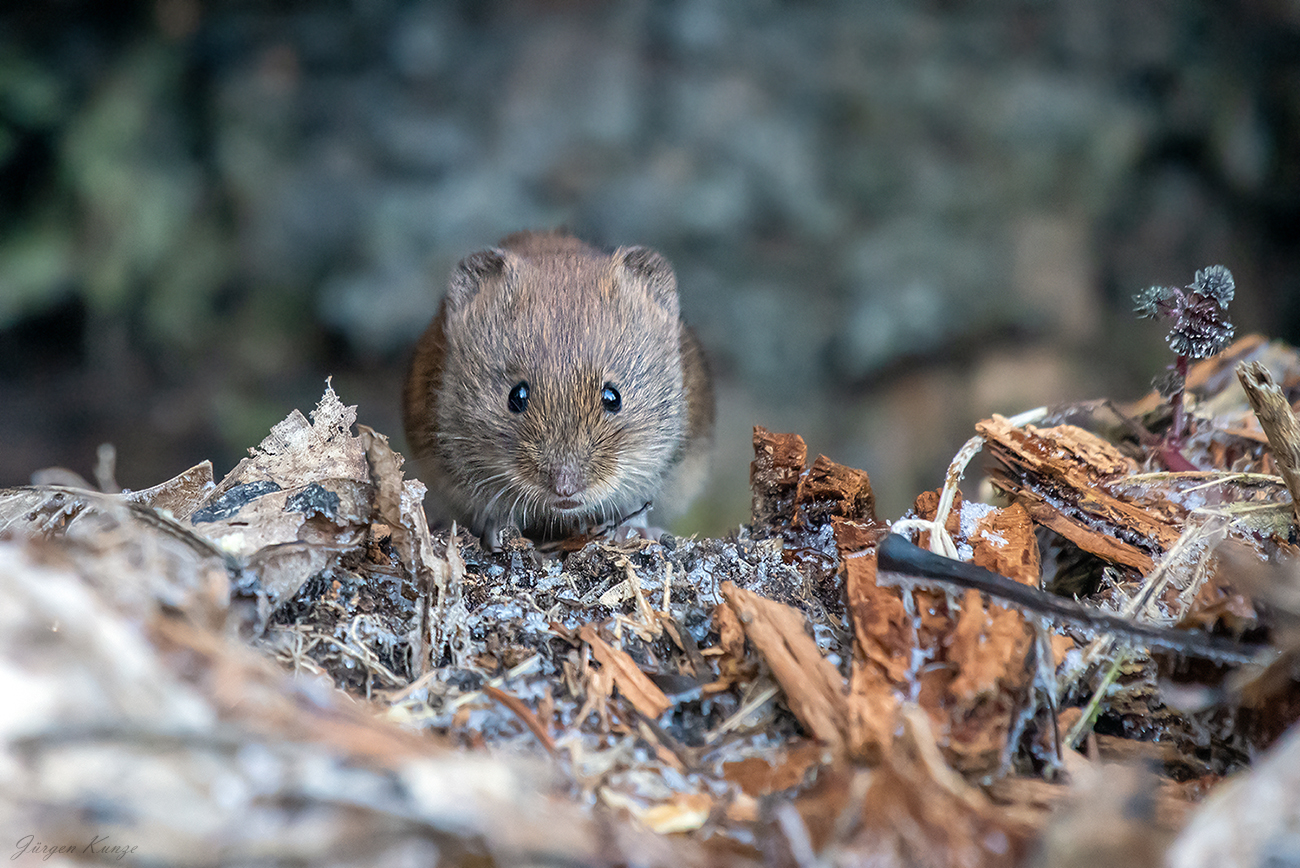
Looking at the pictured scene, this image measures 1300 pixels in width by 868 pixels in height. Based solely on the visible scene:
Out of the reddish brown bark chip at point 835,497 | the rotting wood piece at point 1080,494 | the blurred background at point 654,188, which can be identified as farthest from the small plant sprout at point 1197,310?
the blurred background at point 654,188

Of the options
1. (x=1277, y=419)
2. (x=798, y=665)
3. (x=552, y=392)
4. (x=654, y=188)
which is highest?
(x=654, y=188)

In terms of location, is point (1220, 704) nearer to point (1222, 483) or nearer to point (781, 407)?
point (1222, 483)

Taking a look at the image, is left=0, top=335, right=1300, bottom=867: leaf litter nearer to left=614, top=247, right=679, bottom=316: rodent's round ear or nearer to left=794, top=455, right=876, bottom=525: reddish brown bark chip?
left=794, top=455, right=876, bottom=525: reddish brown bark chip

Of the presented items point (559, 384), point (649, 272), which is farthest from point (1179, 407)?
point (559, 384)

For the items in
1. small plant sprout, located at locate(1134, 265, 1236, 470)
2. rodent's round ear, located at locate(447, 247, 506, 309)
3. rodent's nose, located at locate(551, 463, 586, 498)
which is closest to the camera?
small plant sprout, located at locate(1134, 265, 1236, 470)

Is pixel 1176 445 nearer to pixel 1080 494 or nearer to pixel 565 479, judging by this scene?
pixel 1080 494

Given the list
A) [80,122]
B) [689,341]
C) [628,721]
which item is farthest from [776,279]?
[628,721]


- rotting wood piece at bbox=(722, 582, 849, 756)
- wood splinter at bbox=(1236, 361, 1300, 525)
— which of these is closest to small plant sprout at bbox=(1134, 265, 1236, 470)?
wood splinter at bbox=(1236, 361, 1300, 525)

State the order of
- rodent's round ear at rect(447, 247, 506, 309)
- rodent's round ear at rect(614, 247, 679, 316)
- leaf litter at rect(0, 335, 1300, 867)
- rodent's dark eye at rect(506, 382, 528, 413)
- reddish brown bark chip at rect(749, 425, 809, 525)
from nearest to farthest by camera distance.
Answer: leaf litter at rect(0, 335, 1300, 867)
reddish brown bark chip at rect(749, 425, 809, 525)
rodent's dark eye at rect(506, 382, 528, 413)
rodent's round ear at rect(447, 247, 506, 309)
rodent's round ear at rect(614, 247, 679, 316)

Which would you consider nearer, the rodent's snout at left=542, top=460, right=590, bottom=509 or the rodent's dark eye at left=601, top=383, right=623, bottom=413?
the rodent's snout at left=542, top=460, right=590, bottom=509
